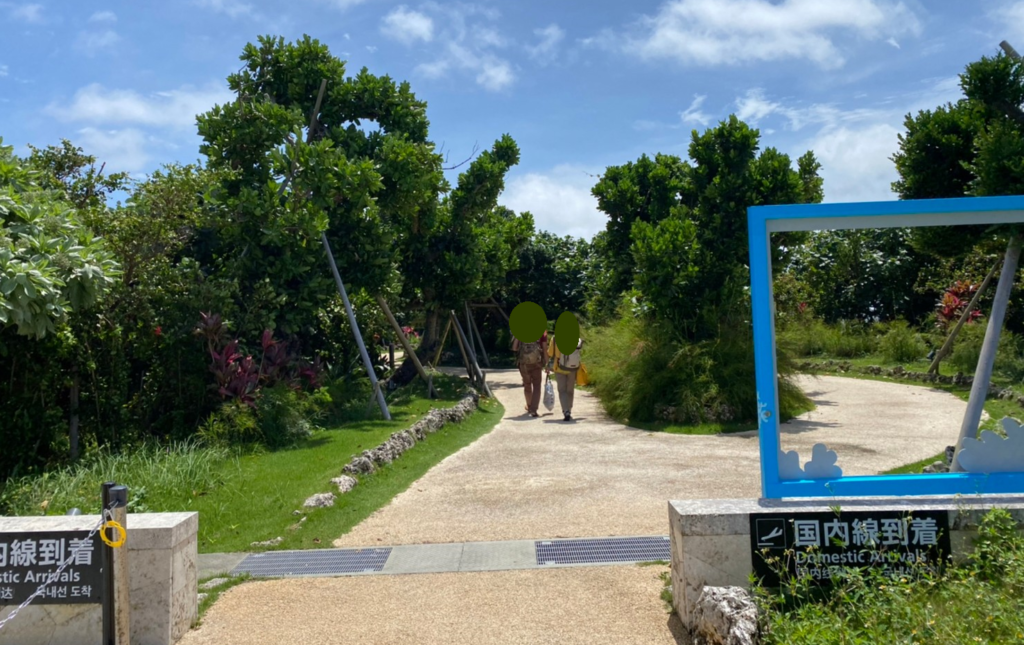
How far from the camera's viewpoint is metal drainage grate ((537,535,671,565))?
20.0 ft

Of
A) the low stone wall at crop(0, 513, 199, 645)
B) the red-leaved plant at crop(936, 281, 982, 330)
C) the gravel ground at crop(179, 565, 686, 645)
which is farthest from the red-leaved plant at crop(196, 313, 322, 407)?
the red-leaved plant at crop(936, 281, 982, 330)

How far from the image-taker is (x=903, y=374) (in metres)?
19.3

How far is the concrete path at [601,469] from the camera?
7188mm

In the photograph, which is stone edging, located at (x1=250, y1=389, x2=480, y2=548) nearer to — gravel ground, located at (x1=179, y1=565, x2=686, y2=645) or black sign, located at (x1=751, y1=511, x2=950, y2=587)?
gravel ground, located at (x1=179, y1=565, x2=686, y2=645)

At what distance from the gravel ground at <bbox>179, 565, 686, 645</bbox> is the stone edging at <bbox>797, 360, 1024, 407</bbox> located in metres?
9.95

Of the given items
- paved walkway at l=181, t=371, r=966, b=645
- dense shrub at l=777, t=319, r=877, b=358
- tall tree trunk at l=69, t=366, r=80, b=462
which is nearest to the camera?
paved walkway at l=181, t=371, r=966, b=645

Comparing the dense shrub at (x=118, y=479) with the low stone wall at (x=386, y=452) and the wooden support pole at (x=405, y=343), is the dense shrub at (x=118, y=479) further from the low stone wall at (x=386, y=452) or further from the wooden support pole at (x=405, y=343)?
the wooden support pole at (x=405, y=343)

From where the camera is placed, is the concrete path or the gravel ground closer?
the gravel ground

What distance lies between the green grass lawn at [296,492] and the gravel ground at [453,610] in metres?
1.23

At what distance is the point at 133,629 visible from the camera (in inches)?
184

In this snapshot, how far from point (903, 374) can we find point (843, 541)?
53.9 ft

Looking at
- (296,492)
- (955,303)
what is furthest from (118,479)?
(955,303)

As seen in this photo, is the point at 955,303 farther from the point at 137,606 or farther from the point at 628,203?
the point at 137,606

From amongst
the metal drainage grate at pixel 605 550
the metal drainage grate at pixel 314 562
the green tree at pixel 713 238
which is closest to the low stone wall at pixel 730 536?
the metal drainage grate at pixel 605 550
